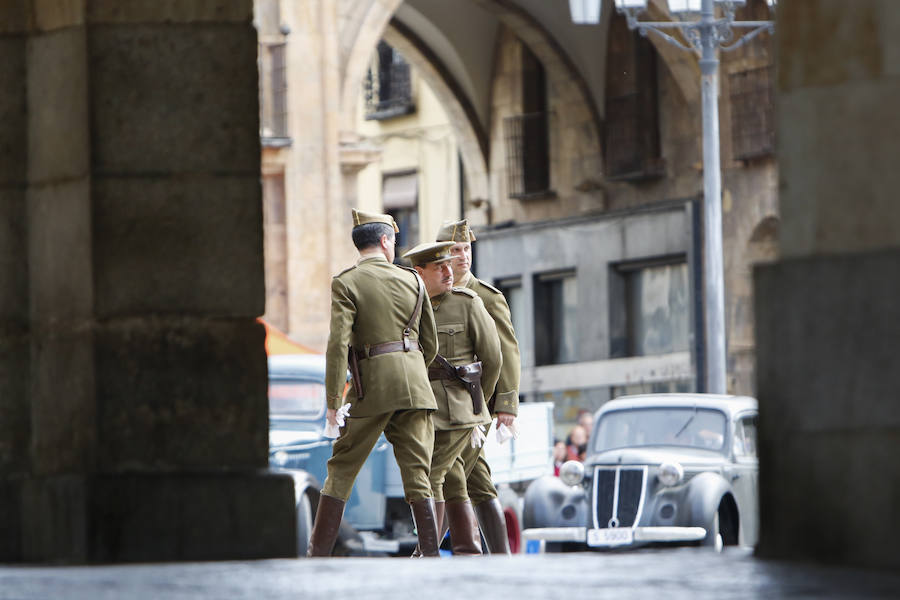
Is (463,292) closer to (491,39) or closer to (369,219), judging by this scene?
(369,219)

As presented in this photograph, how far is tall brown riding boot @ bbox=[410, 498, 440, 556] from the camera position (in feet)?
34.0

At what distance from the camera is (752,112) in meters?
31.0

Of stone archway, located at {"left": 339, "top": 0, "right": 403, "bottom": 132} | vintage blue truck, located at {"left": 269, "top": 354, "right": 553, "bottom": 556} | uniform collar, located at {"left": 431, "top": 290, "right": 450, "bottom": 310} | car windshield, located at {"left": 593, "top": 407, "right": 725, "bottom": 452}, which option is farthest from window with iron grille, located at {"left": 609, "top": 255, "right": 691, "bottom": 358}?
uniform collar, located at {"left": 431, "top": 290, "right": 450, "bottom": 310}

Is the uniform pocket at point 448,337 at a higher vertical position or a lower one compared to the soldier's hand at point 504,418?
higher

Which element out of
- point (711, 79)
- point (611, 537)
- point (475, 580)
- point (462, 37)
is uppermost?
point (462, 37)

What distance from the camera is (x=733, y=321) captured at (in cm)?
3153

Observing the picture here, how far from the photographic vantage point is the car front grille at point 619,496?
17438mm

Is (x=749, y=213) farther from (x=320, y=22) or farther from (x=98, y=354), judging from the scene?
(x=98, y=354)

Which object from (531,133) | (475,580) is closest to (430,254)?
(475,580)

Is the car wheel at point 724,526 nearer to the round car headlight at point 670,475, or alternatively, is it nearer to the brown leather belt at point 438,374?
the round car headlight at point 670,475

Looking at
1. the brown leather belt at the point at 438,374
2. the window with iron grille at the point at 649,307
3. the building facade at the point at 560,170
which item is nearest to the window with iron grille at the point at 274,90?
the building facade at the point at 560,170

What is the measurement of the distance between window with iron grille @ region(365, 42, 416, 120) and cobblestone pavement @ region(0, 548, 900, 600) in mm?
38485

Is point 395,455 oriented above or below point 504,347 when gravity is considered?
below

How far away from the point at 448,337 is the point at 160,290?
4.52 meters
